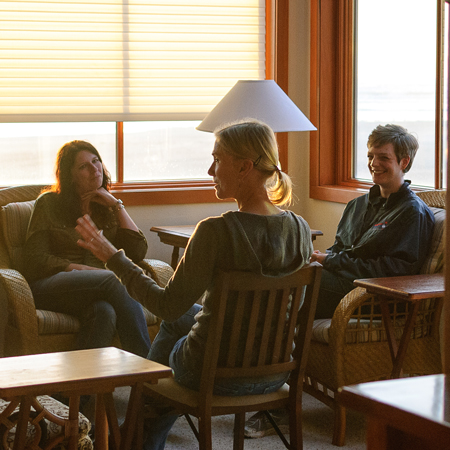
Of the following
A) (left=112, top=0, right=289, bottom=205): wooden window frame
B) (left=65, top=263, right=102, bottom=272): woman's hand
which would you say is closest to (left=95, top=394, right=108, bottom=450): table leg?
(left=65, top=263, right=102, bottom=272): woman's hand

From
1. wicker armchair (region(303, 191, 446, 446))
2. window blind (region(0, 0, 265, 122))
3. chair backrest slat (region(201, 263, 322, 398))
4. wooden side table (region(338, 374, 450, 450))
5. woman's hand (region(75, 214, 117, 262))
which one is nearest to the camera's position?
wooden side table (region(338, 374, 450, 450))

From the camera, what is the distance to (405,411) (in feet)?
2.61

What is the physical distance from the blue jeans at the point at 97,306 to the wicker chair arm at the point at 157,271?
0.81 ft

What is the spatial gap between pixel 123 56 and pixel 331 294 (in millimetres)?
1955

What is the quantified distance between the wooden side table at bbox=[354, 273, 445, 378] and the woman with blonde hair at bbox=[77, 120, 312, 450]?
1.92ft

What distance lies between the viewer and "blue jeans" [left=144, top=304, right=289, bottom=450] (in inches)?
83.1

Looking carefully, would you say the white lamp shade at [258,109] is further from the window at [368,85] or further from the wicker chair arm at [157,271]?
the wicker chair arm at [157,271]

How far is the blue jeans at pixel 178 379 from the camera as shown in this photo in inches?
83.1

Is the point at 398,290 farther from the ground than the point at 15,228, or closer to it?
closer to it

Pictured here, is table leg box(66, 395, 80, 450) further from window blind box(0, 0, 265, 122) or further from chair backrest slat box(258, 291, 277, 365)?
window blind box(0, 0, 265, 122)

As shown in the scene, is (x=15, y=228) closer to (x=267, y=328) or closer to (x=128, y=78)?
(x=128, y=78)

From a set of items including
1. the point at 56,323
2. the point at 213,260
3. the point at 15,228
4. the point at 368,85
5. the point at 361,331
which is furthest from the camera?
the point at 368,85

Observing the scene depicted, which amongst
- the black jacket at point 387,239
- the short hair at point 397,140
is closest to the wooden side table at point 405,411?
the black jacket at point 387,239

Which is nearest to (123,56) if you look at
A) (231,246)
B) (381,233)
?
(381,233)
